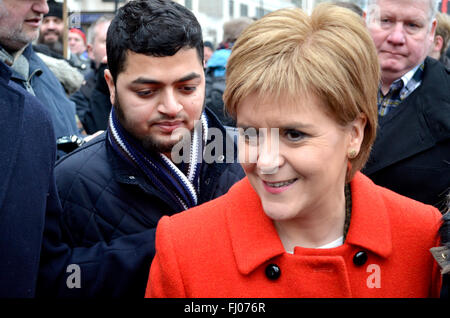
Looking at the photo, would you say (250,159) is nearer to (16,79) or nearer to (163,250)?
(163,250)

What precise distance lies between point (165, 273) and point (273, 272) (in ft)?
1.19

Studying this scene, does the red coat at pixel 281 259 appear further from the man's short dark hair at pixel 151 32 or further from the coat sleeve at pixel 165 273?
the man's short dark hair at pixel 151 32

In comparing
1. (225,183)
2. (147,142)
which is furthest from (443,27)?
(147,142)

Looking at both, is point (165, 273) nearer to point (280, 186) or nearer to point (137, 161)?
point (280, 186)

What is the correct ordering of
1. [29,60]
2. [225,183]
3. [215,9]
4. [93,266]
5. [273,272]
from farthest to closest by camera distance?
1. [215,9]
2. [29,60]
3. [225,183]
4. [93,266]
5. [273,272]

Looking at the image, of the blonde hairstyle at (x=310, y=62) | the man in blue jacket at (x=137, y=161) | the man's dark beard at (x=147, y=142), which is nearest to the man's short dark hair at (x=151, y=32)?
the man in blue jacket at (x=137, y=161)

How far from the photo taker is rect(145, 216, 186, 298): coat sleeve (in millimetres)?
1918

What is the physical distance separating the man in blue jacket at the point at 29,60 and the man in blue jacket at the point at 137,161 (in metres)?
0.77

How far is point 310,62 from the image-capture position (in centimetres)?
180

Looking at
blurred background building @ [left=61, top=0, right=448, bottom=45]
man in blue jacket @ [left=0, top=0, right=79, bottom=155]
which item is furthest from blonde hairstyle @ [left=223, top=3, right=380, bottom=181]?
blurred background building @ [left=61, top=0, right=448, bottom=45]

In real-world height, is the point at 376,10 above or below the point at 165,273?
above

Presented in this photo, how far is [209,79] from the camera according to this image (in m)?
5.74

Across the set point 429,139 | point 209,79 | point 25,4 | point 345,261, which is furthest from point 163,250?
point 209,79
